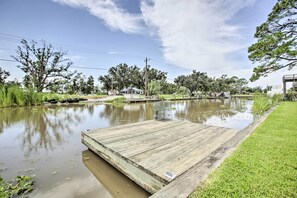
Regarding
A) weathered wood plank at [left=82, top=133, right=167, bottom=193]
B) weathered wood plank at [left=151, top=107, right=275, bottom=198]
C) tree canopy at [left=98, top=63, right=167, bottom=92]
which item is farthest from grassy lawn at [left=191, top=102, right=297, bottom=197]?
tree canopy at [left=98, top=63, right=167, bottom=92]

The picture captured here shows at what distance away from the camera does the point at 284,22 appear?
7.76 metres

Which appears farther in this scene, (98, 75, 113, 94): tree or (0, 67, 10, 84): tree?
(98, 75, 113, 94): tree

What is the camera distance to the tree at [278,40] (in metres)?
7.34

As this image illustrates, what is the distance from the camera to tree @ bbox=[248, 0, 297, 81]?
7337mm

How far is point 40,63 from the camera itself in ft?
74.7

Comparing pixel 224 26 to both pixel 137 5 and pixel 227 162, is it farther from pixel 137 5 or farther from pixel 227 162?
pixel 227 162

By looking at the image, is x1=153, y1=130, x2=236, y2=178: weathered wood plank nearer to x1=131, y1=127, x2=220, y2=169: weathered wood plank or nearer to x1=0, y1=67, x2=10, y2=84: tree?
x1=131, y1=127, x2=220, y2=169: weathered wood plank

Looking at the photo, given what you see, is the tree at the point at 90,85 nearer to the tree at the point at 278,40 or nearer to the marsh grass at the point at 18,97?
the marsh grass at the point at 18,97

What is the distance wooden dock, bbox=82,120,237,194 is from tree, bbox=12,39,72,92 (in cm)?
2424

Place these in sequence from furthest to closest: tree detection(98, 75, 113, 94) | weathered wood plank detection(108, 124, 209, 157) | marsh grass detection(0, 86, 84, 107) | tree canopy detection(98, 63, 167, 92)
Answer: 1. tree detection(98, 75, 113, 94)
2. tree canopy detection(98, 63, 167, 92)
3. marsh grass detection(0, 86, 84, 107)
4. weathered wood plank detection(108, 124, 209, 157)

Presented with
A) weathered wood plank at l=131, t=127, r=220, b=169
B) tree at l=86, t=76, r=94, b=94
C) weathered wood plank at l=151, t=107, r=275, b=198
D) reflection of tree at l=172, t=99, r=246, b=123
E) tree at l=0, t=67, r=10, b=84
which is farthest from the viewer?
tree at l=86, t=76, r=94, b=94

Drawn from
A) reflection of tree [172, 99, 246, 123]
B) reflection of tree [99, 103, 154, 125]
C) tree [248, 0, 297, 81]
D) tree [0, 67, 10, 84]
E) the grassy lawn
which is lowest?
reflection of tree [172, 99, 246, 123]

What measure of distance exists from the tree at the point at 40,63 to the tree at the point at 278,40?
86.4 feet

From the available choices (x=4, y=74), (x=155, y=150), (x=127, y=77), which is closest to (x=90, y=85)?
(x=127, y=77)
